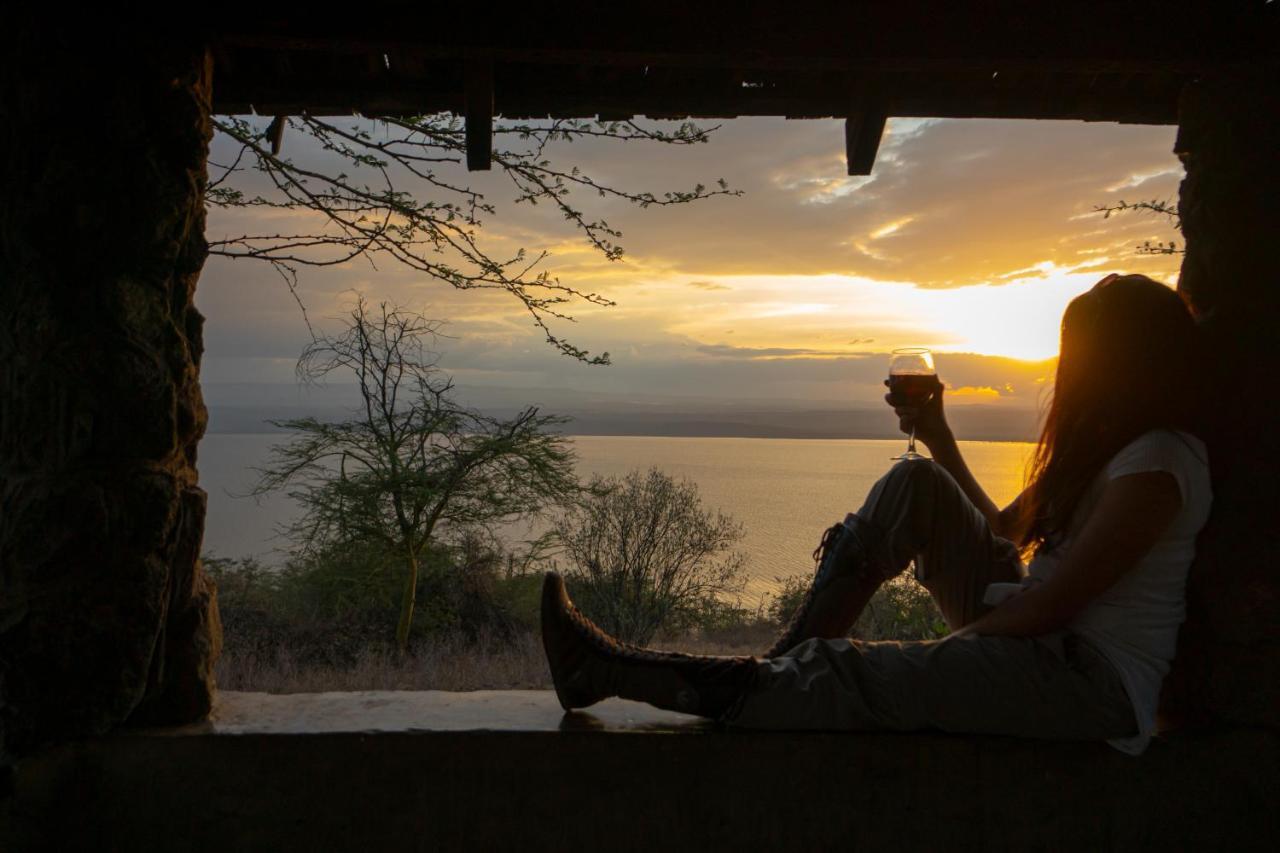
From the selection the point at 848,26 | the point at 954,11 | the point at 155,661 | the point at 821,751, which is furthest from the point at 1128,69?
the point at 155,661

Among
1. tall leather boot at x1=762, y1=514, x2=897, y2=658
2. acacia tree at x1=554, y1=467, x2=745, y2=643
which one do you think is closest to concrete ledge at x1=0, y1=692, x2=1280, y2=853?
tall leather boot at x1=762, y1=514, x2=897, y2=658

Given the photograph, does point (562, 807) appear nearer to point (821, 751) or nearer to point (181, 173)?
point (821, 751)

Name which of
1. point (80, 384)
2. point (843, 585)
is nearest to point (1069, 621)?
point (843, 585)

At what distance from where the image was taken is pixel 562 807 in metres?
1.80

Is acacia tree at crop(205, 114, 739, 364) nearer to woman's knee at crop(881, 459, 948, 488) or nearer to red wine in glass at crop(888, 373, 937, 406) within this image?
red wine in glass at crop(888, 373, 937, 406)

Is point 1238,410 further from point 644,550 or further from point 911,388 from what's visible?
point 644,550

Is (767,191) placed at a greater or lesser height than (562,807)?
greater

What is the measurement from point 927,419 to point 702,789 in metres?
1.15

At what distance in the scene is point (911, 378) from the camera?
2.20 m

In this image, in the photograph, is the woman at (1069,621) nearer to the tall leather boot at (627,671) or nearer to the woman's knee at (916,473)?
the tall leather boot at (627,671)

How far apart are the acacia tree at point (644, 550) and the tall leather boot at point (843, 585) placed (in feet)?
20.3

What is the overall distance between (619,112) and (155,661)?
5.81ft

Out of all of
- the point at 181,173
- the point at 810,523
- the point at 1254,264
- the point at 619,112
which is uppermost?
the point at 619,112

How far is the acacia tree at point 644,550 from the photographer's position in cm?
826
